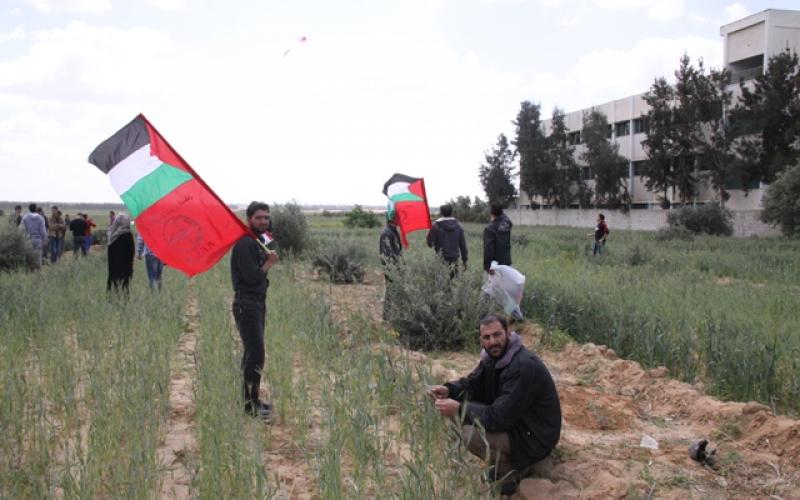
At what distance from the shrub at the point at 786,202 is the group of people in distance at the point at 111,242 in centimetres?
2146

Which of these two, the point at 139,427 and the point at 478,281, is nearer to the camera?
the point at 139,427

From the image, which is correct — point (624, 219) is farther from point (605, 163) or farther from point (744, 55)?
point (744, 55)

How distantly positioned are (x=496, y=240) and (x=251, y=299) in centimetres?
490

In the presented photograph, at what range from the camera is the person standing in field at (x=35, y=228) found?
16109 mm

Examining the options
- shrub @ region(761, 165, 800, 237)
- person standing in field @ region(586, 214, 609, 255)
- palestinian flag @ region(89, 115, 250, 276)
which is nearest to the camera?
palestinian flag @ region(89, 115, 250, 276)

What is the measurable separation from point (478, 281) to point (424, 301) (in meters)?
1.41

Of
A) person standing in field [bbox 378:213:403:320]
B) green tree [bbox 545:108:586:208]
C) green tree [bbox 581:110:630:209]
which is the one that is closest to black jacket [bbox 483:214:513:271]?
person standing in field [bbox 378:213:403:320]

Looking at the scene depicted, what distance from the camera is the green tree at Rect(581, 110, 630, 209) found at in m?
47.3

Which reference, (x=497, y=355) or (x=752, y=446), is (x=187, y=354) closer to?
(x=497, y=355)

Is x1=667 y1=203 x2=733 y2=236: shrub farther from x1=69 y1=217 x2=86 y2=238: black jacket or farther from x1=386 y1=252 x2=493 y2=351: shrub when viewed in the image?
x1=386 y1=252 x2=493 y2=351: shrub

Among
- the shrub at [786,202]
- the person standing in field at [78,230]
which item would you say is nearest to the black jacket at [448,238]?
the person standing in field at [78,230]

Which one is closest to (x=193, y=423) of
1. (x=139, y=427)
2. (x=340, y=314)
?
(x=139, y=427)

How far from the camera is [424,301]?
8781mm

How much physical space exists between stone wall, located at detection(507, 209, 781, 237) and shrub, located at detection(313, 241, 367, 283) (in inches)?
881
